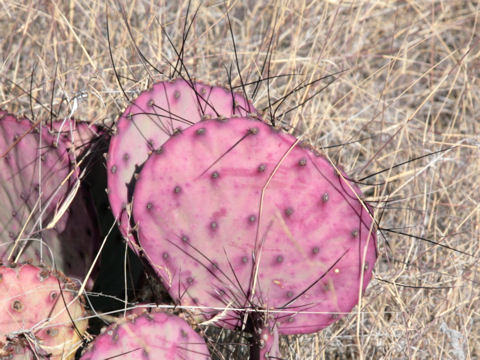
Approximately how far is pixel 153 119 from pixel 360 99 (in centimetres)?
107

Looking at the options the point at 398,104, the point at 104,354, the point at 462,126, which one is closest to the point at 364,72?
the point at 398,104

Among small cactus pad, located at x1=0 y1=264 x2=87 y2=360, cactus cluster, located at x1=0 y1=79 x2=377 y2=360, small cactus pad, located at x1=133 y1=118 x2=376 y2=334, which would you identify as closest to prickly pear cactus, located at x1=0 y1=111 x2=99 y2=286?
cactus cluster, located at x1=0 y1=79 x2=377 y2=360

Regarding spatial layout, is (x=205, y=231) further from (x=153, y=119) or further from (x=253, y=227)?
(x=153, y=119)

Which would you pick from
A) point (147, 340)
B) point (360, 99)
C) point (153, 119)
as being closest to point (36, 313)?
point (147, 340)

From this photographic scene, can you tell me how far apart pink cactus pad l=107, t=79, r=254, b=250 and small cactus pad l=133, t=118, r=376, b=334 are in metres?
0.08

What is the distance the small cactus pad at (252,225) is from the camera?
122 centimetres

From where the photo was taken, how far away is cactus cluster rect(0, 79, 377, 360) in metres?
1.22

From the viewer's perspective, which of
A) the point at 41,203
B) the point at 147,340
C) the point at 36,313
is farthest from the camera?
the point at 41,203

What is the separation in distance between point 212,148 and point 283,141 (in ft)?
0.37

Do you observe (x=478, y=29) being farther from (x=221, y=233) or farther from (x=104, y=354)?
(x=104, y=354)

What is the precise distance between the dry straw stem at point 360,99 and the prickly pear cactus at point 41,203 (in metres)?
0.18

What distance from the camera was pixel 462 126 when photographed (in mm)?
2350

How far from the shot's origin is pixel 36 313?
1.32 metres

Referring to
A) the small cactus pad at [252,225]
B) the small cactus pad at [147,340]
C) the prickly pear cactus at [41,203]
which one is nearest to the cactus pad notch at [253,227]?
the small cactus pad at [252,225]
